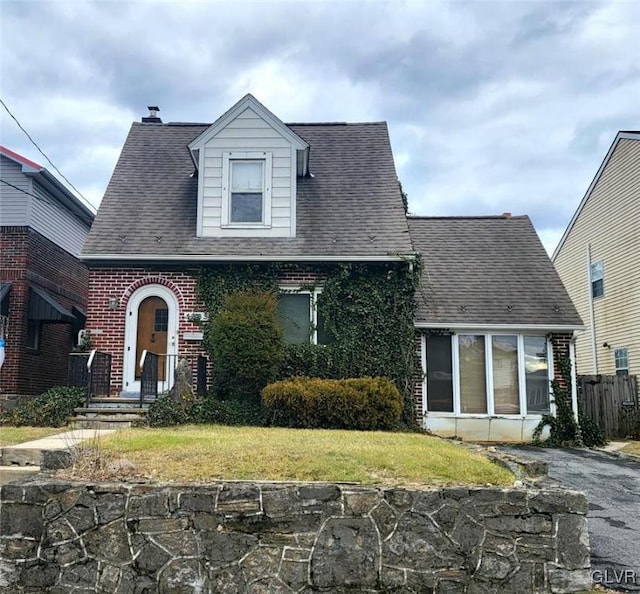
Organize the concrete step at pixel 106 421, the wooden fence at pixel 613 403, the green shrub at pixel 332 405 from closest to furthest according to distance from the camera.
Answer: the green shrub at pixel 332 405 < the concrete step at pixel 106 421 < the wooden fence at pixel 613 403

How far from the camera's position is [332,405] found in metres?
9.66

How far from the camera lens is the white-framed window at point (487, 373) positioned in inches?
509

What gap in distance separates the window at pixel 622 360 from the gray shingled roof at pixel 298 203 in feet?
27.8

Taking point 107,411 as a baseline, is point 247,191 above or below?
above

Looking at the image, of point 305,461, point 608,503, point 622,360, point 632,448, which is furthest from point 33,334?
point 622,360

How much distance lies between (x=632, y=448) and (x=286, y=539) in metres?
10.7

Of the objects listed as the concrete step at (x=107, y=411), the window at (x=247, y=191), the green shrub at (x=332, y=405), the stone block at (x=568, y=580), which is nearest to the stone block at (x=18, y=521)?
the stone block at (x=568, y=580)

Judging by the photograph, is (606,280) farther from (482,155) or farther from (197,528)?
(197,528)

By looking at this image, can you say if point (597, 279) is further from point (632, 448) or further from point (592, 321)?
point (632, 448)

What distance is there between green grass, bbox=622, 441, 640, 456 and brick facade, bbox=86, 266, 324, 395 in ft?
23.8

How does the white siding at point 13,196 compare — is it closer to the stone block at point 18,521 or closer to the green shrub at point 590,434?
the stone block at point 18,521

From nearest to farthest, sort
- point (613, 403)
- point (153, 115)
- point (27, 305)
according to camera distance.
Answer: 1. point (27, 305)
2. point (613, 403)
3. point (153, 115)

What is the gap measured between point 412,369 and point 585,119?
9756 mm

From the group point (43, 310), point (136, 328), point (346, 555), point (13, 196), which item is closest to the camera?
point (346, 555)
